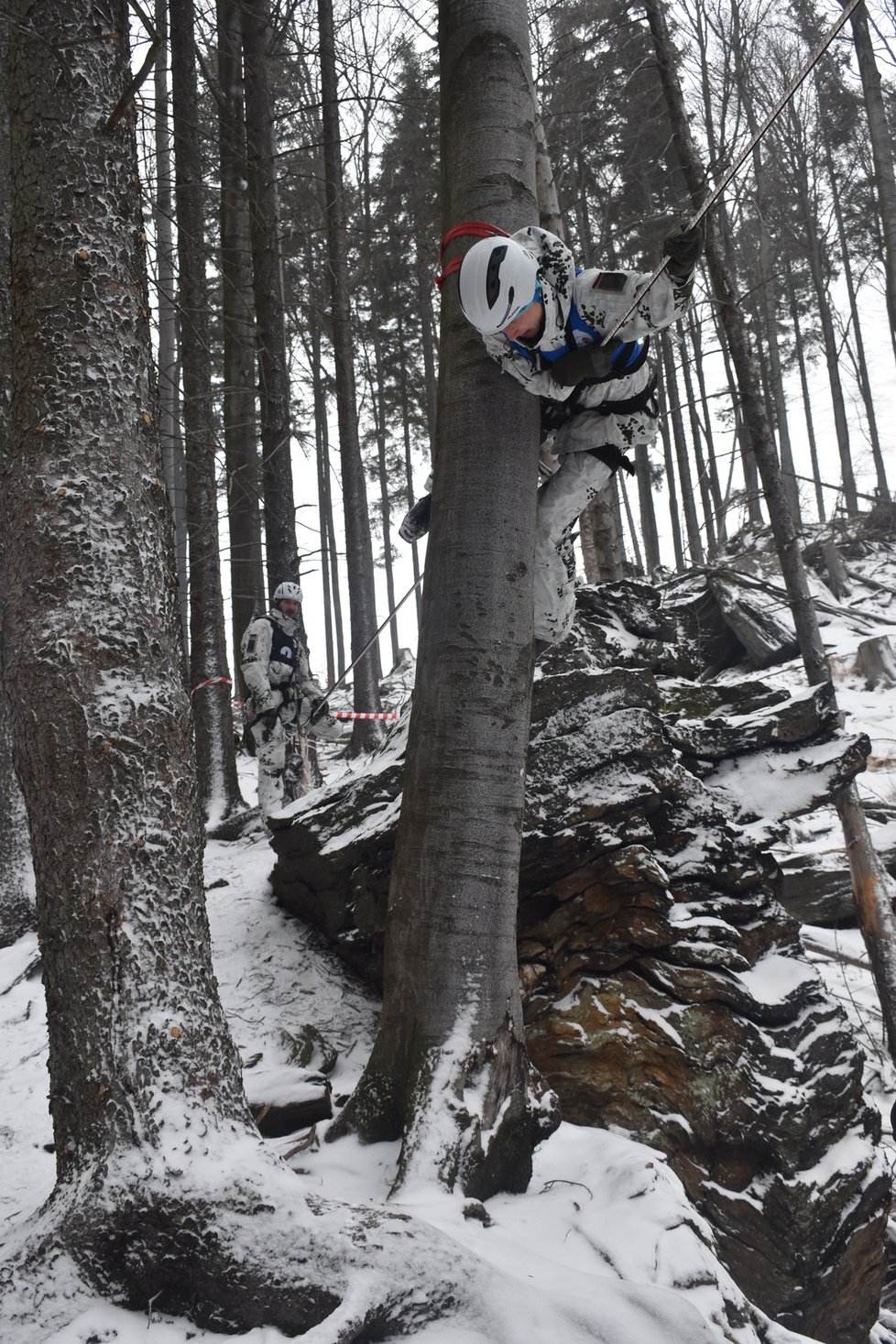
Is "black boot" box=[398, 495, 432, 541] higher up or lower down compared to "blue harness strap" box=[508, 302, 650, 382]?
lower down

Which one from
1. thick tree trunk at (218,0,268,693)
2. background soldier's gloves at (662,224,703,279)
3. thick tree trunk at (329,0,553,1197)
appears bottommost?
thick tree trunk at (329,0,553,1197)

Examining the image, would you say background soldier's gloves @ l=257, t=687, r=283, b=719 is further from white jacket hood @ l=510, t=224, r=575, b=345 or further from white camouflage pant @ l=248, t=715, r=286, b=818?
white jacket hood @ l=510, t=224, r=575, b=345

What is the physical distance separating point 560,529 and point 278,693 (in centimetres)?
464

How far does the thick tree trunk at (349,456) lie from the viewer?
11.0 metres

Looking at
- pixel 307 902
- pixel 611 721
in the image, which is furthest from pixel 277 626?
pixel 611 721

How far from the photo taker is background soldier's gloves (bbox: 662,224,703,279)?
2.53 meters

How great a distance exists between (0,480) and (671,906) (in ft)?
11.0

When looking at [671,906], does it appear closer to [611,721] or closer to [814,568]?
[611,721]

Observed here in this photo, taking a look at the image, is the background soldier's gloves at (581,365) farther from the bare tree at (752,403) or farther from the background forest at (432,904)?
the bare tree at (752,403)

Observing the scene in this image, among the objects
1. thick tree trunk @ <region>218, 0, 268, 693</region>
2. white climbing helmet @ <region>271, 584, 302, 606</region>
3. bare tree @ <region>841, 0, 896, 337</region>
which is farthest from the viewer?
bare tree @ <region>841, 0, 896, 337</region>

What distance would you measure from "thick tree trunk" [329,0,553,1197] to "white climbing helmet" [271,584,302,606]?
4905 mm

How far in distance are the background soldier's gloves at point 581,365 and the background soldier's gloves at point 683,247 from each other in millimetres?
335

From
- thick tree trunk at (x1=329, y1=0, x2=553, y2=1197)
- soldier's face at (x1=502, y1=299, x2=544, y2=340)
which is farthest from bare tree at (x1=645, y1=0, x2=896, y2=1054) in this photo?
soldier's face at (x1=502, y1=299, x2=544, y2=340)

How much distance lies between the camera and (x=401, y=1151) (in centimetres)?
238
